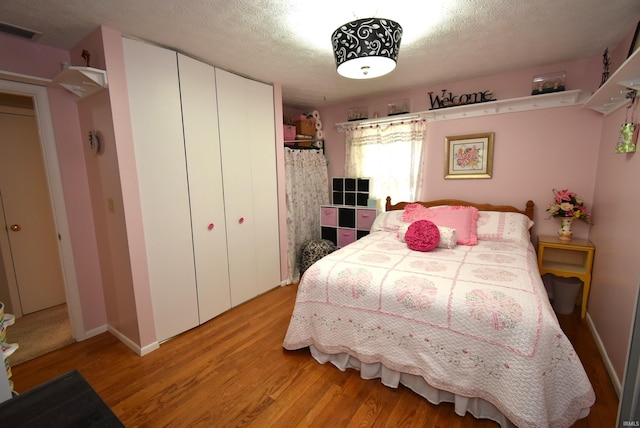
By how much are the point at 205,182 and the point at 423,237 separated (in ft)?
6.55

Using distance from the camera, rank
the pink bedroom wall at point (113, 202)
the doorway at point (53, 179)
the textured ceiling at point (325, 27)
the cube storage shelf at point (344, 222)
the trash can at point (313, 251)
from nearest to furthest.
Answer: the textured ceiling at point (325, 27), the pink bedroom wall at point (113, 202), the doorway at point (53, 179), the trash can at point (313, 251), the cube storage shelf at point (344, 222)

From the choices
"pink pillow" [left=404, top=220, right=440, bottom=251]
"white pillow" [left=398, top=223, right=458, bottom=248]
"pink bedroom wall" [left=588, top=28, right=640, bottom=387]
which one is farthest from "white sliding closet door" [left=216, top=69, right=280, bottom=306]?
"pink bedroom wall" [left=588, top=28, right=640, bottom=387]

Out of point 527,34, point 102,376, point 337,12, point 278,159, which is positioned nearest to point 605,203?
point 527,34

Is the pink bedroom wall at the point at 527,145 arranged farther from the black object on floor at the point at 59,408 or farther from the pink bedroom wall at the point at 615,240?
the black object on floor at the point at 59,408

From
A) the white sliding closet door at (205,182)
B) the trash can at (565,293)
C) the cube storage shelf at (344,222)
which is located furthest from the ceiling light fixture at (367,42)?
the trash can at (565,293)

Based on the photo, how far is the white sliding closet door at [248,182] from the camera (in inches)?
108

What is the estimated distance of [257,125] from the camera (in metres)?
3.02

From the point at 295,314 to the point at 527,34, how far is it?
275cm

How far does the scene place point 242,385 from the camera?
1905 mm

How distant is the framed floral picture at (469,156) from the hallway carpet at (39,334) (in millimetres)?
4148

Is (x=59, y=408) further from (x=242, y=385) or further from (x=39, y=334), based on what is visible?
(x=39, y=334)

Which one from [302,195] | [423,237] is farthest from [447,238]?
[302,195]

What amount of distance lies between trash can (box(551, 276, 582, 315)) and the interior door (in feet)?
15.9

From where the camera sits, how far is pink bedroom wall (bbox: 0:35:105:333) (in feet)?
6.67
